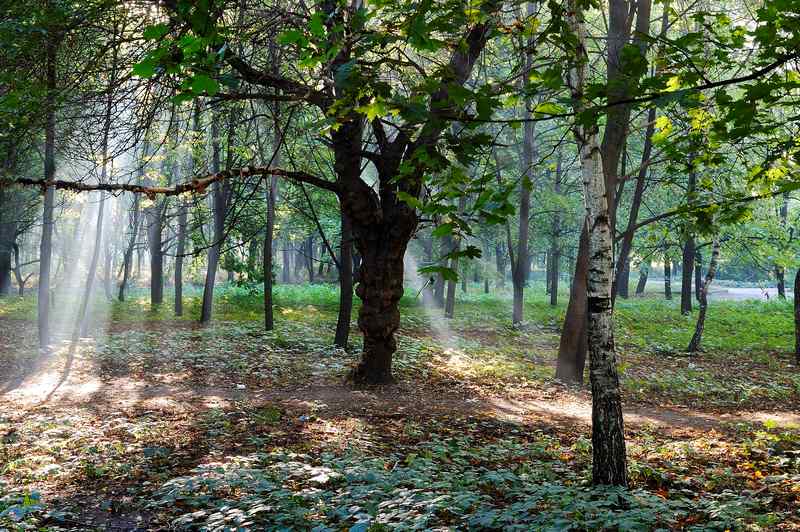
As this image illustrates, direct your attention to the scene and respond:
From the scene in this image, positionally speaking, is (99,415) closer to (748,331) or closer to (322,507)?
(322,507)

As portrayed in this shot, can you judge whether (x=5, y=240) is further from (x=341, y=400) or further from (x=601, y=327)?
(x=601, y=327)

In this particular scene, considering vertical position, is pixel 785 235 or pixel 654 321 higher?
pixel 785 235

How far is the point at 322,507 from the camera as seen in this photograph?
15.0ft

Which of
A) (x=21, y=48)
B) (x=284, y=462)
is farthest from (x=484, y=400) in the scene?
(x=21, y=48)

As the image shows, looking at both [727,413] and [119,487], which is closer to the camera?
[119,487]

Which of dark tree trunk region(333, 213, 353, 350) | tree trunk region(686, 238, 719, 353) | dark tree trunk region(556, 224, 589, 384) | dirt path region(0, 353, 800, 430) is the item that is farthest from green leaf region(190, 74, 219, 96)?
tree trunk region(686, 238, 719, 353)

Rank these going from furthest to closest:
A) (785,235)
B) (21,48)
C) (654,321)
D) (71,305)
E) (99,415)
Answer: (71,305) → (654,321) → (785,235) → (99,415) → (21,48)

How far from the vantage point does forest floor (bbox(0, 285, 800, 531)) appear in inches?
178

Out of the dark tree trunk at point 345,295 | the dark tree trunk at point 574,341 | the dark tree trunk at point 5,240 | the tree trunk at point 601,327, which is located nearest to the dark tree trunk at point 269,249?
the dark tree trunk at point 345,295

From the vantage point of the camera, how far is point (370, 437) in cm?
759

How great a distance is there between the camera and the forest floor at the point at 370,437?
4.51 metres

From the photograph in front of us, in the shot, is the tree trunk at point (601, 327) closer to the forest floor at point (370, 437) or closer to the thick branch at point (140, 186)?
the forest floor at point (370, 437)

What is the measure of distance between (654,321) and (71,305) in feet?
90.3

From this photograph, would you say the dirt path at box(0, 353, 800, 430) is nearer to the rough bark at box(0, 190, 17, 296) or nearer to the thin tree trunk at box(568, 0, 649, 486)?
the thin tree trunk at box(568, 0, 649, 486)
